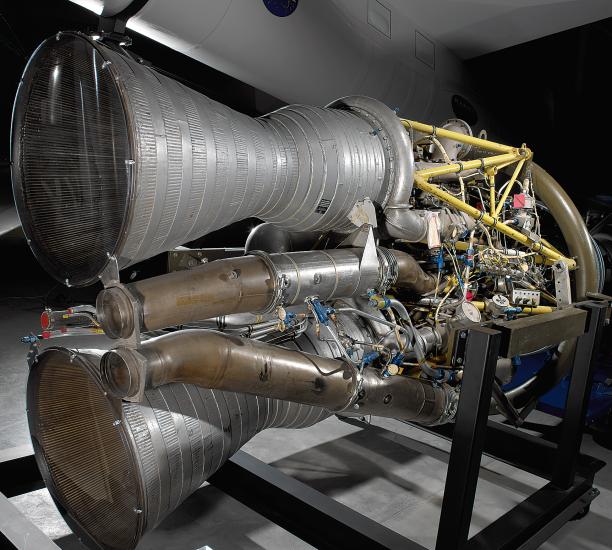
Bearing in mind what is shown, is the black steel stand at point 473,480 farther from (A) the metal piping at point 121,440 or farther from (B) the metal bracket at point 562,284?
(A) the metal piping at point 121,440

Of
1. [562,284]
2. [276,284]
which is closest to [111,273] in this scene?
[276,284]

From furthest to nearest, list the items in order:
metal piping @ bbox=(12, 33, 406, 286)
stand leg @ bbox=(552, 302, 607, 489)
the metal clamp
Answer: stand leg @ bbox=(552, 302, 607, 489) < the metal clamp < metal piping @ bbox=(12, 33, 406, 286)

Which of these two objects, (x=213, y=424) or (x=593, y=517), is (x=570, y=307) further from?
(x=213, y=424)

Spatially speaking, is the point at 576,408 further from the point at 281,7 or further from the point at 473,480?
the point at 281,7

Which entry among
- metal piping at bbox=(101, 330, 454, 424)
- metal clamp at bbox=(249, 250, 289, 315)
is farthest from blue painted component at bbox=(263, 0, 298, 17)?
metal piping at bbox=(101, 330, 454, 424)

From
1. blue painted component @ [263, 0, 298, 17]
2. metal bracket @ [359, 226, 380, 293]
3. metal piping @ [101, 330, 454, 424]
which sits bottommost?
metal piping @ [101, 330, 454, 424]

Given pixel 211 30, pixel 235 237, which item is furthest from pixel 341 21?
pixel 235 237

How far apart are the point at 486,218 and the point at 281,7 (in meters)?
2.20

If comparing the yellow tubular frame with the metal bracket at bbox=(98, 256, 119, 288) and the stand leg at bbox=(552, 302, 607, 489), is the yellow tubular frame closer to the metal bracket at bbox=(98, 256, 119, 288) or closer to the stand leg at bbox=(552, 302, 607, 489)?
the stand leg at bbox=(552, 302, 607, 489)

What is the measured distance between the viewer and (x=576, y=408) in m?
2.85

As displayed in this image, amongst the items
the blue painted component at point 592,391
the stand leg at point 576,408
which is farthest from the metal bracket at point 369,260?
the blue painted component at point 592,391

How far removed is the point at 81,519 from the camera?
2016 millimetres

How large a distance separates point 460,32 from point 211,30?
2.97 m

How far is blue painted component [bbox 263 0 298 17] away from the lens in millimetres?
3701
